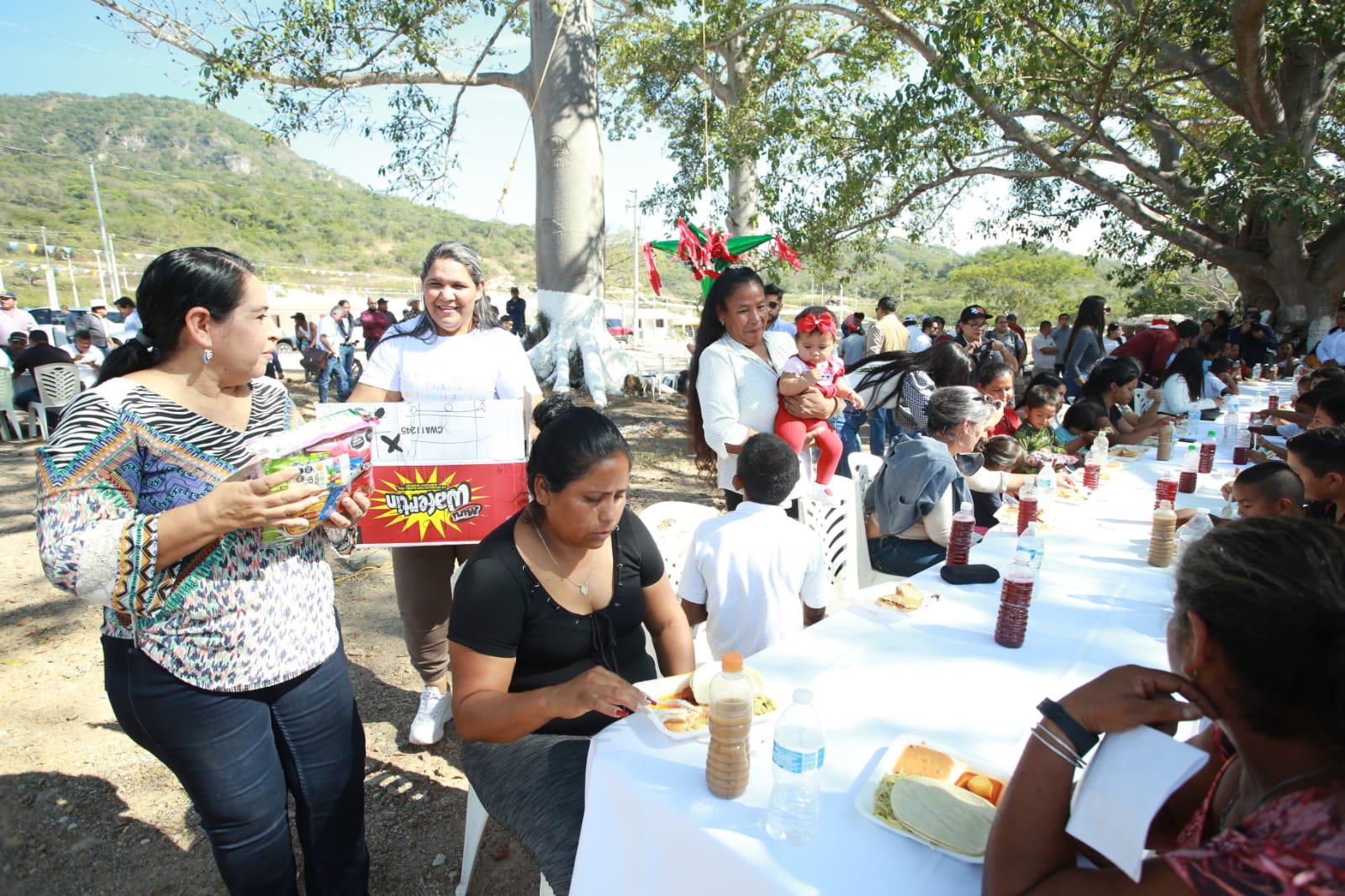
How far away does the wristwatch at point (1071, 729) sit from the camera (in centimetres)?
105

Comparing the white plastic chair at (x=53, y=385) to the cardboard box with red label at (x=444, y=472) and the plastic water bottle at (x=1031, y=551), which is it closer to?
the cardboard box with red label at (x=444, y=472)

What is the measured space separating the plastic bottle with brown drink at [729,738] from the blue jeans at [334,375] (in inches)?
483

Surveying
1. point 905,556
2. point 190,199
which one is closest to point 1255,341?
point 905,556

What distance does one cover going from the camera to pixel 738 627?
2.41 meters

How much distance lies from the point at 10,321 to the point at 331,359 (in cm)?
427

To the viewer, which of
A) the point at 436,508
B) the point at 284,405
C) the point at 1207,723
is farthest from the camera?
the point at 436,508

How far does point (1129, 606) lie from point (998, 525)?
36.3 inches

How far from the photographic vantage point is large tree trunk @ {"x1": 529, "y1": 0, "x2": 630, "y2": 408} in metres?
10.1

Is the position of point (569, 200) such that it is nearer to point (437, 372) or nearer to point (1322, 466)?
point (437, 372)

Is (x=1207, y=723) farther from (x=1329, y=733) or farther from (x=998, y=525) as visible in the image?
(x=998, y=525)

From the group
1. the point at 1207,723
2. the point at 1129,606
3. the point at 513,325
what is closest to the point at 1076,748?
the point at 1207,723

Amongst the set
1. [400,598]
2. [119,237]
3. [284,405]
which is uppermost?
[119,237]

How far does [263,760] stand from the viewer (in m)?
1.71

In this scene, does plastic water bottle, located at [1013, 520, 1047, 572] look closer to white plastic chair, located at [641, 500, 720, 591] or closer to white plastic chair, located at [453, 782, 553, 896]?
white plastic chair, located at [641, 500, 720, 591]
